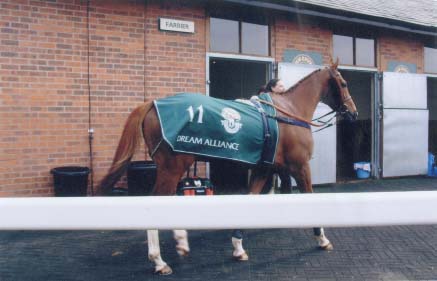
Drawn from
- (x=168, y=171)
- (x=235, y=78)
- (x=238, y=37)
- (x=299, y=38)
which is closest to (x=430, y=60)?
(x=299, y=38)

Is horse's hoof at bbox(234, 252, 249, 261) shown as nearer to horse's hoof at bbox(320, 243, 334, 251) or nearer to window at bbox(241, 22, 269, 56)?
horse's hoof at bbox(320, 243, 334, 251)

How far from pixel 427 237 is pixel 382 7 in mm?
7006

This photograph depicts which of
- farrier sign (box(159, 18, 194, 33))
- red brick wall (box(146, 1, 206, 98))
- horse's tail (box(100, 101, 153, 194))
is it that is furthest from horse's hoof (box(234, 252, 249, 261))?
farrier sign (box(159, 18, 194, 33))

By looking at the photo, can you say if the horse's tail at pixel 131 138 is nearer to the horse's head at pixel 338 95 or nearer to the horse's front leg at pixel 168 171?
the horse's front leg at pixel 168 171

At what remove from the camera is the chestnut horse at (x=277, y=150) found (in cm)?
414

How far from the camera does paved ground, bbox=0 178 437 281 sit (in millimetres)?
3773

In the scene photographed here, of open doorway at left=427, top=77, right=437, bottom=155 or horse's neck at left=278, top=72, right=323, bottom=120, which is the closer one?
horse's neck at left=278, top=72, right=323, bottom=120

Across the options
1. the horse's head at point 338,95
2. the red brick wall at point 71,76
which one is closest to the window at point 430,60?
the horse's head at point 338,95

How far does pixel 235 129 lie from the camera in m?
4.43

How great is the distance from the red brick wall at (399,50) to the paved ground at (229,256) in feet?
17.8

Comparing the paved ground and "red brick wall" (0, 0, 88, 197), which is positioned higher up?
"red brick wall" (0, 0, 88, 197)

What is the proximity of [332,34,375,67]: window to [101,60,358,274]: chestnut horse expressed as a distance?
4.13 m

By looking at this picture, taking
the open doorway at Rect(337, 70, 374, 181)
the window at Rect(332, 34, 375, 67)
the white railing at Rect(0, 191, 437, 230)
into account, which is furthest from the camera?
the open doorway at Rect(337, 70, 374, 181)

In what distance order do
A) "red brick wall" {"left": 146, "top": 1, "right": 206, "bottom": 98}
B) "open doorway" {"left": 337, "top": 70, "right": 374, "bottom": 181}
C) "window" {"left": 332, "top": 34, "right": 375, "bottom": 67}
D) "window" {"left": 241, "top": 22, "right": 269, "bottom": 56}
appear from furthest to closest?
"open doorway" {"left": 337, "top": 70, "right": 374, "bottom": 181} < "window" {"left": 332, "top": 34, "right": 375, "bottom": 67} < "window" {"left": 241, "top": 22, "right": 269, "bottom": 56} < "red brick wall" {"left": 146, "top": 1, "right": 206, "bottom": 98}
